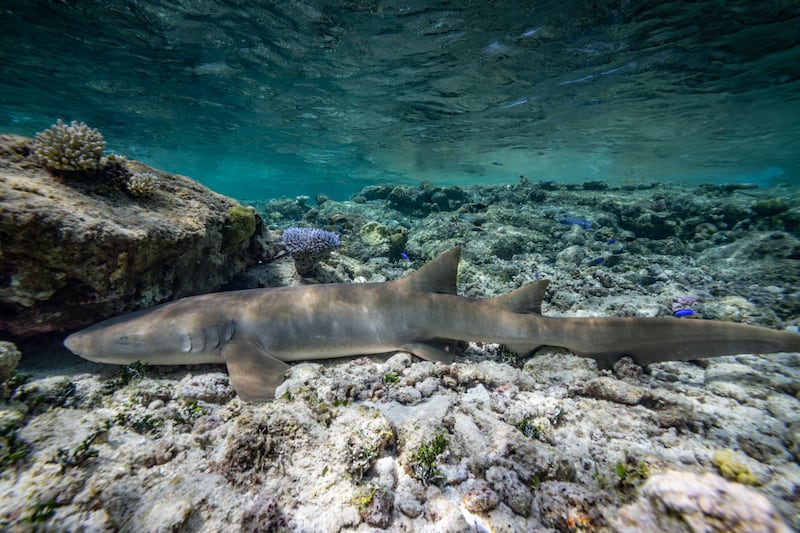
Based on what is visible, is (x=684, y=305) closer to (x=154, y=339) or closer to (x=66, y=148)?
(x=154, y=339)

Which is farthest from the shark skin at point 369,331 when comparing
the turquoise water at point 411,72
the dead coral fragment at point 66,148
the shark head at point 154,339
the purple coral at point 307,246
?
the turquoise water at point 411,72

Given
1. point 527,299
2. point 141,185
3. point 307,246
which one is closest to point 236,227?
point 307,246

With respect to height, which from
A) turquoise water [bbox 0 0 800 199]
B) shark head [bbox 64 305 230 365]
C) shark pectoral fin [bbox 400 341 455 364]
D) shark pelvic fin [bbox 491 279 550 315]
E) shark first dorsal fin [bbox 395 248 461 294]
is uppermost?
turquoise water [bbox 0 0 800 199]

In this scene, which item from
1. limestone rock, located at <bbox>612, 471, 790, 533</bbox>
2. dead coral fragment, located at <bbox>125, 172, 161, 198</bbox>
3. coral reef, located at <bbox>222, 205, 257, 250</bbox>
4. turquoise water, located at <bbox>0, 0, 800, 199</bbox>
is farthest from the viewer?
turquoise water, located at <bbox>0, 0, 800, 199</bbox>

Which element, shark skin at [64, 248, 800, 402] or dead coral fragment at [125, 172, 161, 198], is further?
dead coral fragment at [125, 172, 161, 198]

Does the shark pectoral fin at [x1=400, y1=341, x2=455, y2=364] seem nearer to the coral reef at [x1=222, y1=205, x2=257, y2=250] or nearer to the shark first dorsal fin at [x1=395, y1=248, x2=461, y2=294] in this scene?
the shark first dorsal fin at [x1=395, y1=248, x2=461, y2=294]

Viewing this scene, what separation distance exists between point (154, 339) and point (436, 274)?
3207 mm

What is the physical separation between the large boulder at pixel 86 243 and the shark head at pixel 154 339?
363 mm

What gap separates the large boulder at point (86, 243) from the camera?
8.78 ft

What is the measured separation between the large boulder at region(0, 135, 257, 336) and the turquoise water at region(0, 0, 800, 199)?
35.1 feet

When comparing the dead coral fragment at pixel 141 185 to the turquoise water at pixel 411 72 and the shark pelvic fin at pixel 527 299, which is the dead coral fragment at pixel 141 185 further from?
the turquoise water at pixel 411 72

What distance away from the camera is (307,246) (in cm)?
497

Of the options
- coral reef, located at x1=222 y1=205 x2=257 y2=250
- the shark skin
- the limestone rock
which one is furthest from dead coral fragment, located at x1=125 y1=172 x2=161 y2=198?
the limestone rock

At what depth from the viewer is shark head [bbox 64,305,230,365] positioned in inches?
119
